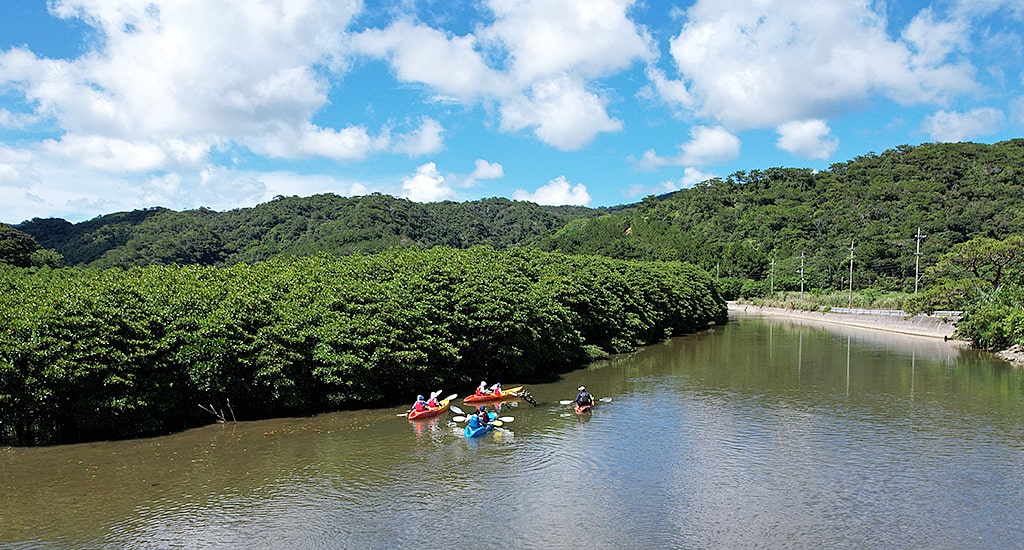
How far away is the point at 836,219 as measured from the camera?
11438 centimetres

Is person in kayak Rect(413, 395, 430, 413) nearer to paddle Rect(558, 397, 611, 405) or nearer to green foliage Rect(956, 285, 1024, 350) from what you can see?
paddle Rect(558, 397, 611, 405)

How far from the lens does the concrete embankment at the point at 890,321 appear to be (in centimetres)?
5538

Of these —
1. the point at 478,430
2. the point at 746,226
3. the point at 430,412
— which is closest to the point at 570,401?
the point at 430,412

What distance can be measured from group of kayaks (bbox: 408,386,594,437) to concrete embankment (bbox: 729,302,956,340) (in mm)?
39808

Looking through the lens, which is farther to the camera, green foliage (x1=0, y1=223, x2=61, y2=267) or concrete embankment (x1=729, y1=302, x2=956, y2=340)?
concrete embankment (x1=729, y1=302, x2=956, y2=340)

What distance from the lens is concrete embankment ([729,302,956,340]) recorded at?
182 feet

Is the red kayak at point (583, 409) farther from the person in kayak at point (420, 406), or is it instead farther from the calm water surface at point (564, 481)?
the person in kayak at point (420, 406)

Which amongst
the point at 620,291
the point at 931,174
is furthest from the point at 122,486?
the point at 931,174

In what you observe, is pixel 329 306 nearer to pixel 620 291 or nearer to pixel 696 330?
pixel 620 291

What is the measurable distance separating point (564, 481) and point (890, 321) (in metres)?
56.8

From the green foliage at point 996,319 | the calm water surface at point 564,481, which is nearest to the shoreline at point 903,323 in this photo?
the green foliage at point 996,319

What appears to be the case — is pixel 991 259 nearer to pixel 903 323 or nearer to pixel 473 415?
pixel 903 323

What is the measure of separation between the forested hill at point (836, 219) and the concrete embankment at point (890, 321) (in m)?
16.1

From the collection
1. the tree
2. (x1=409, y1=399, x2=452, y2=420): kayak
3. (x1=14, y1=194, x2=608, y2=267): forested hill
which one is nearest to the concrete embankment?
the tree
